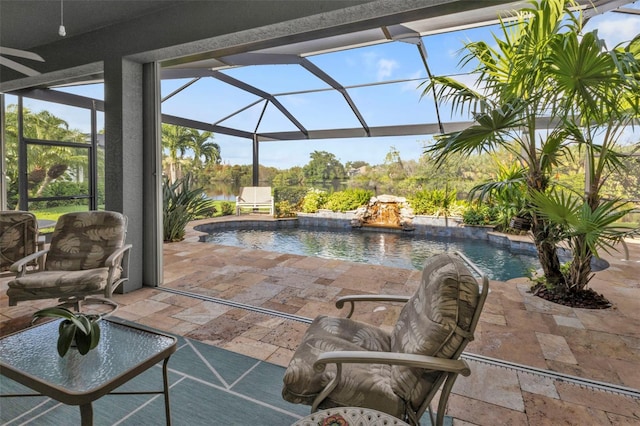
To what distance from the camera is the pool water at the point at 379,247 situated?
6.11m

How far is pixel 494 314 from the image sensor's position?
3209mm

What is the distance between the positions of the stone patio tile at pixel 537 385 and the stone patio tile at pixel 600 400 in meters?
0.04

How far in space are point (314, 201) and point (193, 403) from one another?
944 centimetres

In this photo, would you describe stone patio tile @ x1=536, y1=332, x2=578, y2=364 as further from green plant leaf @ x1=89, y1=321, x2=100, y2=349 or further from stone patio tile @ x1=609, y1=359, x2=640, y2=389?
green plant leaf @ x1=89, y1=321, x2=100, y2=349

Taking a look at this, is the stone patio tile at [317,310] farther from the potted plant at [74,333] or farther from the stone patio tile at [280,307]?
the potted plant at [74,333]

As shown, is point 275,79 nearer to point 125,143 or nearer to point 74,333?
point 125,143

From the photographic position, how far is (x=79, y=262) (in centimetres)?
320

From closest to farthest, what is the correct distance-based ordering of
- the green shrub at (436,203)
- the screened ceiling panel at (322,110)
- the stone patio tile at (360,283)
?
the stone patio tile at (360,283) → the screened ceiling panel at (322,110) → the green shrub at (436,203)

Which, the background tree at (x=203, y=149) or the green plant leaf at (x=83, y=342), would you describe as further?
the background tree at (x=203, y=149)

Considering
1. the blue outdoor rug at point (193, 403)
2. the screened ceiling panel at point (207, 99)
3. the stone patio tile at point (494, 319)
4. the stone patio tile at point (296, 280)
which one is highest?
the screened ceiling panel at point (207, 99)

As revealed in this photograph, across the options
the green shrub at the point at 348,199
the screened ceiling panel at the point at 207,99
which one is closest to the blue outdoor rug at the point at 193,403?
the screened ceiling panel at the point at 207,99

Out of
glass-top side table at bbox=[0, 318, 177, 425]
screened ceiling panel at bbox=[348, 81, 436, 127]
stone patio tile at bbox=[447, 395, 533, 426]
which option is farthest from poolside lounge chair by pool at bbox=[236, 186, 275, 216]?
stone patio tile at bbox=[447, 395, 533, 426]

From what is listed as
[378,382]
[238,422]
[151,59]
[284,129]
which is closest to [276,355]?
[238,422]

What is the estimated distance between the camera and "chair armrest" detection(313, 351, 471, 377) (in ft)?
4.27
